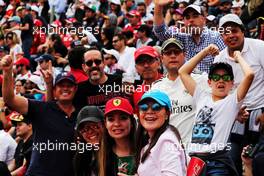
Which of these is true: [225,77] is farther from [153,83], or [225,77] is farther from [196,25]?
[196,25]

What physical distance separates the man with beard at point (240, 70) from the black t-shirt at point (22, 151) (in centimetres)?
287

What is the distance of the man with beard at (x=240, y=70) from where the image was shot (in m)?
7.84

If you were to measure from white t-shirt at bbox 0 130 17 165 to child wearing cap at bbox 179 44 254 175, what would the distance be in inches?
162

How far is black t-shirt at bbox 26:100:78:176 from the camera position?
7.52 meters

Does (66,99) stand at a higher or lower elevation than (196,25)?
lower

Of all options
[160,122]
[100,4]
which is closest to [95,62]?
[160,122]

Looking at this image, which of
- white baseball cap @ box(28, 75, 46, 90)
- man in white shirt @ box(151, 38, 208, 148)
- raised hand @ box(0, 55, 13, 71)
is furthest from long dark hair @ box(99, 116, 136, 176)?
white baseball cap @ box(28, 75, 46, 90)

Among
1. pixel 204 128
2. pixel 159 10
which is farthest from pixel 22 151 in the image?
pixel 204 128

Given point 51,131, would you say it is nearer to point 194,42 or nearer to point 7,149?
point 194,42

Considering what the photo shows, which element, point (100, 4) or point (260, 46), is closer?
point (260, 46)

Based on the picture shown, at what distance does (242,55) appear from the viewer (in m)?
7.89

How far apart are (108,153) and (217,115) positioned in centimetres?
104

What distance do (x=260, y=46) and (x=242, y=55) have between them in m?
0.20

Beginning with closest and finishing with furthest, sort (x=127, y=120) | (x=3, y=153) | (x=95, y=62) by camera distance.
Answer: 1. (x=127, y=120)
2. (x=95, y=62)
3. (x=3, y=153)
